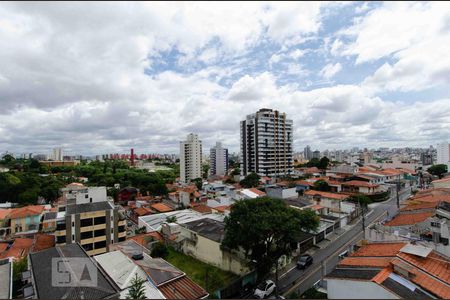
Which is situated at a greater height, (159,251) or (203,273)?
(159,251)

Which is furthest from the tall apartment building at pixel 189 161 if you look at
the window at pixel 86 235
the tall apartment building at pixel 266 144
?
the window at pixel 86 235

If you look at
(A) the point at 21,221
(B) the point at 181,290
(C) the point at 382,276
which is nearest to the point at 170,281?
(B) the point at 181,290

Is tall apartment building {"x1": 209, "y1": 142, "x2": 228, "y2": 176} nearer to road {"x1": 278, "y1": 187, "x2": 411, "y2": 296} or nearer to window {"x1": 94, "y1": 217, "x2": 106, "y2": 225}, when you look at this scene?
road {"x1": 278, "y1": 187, "x2": 411, "y2": 296}

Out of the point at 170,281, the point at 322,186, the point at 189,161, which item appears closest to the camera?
the point at 170,281

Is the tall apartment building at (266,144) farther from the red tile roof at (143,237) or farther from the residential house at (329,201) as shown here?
the red tile roof at (143,237)

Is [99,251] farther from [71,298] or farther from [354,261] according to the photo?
[354,261]

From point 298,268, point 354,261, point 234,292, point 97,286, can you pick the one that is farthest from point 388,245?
point 97,286

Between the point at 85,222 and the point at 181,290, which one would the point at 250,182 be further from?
the point at 181,290
